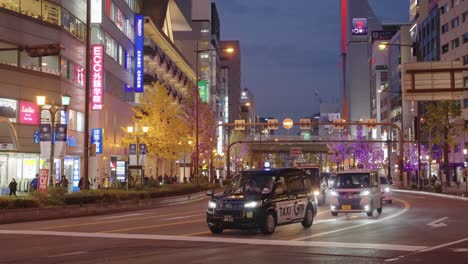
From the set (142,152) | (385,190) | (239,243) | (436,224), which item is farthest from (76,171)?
(239,243)

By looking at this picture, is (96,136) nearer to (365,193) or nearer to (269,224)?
(365,193)

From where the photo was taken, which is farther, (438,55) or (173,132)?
(438,55)

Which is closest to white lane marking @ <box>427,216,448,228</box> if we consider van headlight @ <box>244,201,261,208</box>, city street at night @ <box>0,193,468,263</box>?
city street at night @ <box>0,193,468,263</box>

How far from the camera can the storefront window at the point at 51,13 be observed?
156ft

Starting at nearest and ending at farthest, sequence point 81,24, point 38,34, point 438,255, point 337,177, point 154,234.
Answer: point 438,255 → point 154,234 → point 337,177 → point 38,34 → point 81,24

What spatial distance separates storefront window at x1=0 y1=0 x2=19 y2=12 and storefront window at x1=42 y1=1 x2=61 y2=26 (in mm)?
2432

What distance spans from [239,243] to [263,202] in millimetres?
2443

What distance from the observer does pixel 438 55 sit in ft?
337

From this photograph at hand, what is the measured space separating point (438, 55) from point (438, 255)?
310ft

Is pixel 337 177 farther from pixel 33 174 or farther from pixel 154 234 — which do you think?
pixel 33 174

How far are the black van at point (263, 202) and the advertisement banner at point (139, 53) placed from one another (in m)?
47.8

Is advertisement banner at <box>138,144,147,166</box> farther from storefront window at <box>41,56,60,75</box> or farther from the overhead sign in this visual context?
the overhead sign

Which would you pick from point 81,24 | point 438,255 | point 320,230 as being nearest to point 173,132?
point 81,24

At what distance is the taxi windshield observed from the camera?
773 inches
